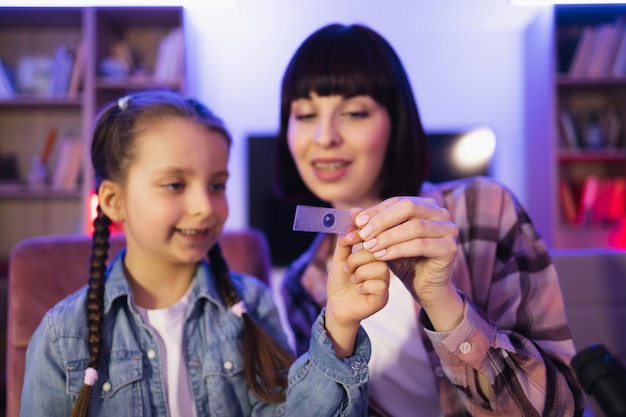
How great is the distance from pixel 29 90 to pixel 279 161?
2452 mm

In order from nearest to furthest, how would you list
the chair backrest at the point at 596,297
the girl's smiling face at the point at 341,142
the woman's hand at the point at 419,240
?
the woman's hand at the point at 419,240 < the girl's smiling face at the point at 341,142 < the chair backrest at the point at 596,297

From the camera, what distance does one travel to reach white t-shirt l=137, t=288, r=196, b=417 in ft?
3.06

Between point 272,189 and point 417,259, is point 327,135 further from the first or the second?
point 272,189

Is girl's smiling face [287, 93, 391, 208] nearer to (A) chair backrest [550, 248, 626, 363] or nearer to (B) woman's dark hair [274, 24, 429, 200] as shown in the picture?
(B) woman's dark hair [274, 24, 429, 200]

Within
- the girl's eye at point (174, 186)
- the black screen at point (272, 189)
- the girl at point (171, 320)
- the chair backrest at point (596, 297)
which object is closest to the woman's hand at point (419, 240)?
the girl at point (171, 320)

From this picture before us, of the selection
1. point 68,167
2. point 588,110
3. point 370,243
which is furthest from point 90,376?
point 588,110

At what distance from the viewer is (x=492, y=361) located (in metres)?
0.75

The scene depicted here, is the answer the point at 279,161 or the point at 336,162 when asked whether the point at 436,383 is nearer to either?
the point at 336,162

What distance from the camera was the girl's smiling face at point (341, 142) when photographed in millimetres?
1035

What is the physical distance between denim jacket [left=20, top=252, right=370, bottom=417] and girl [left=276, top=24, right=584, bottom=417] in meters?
0.14

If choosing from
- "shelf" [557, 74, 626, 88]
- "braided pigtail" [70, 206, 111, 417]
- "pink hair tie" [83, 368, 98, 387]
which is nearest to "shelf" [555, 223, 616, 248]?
"shelf" [557, 74, 626, 88]

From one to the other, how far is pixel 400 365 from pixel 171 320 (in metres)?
0.44

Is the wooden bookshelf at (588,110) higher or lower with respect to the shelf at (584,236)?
higher

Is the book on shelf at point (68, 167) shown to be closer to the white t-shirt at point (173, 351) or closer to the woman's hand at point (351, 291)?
the white t-shirt at point (173, 351)
